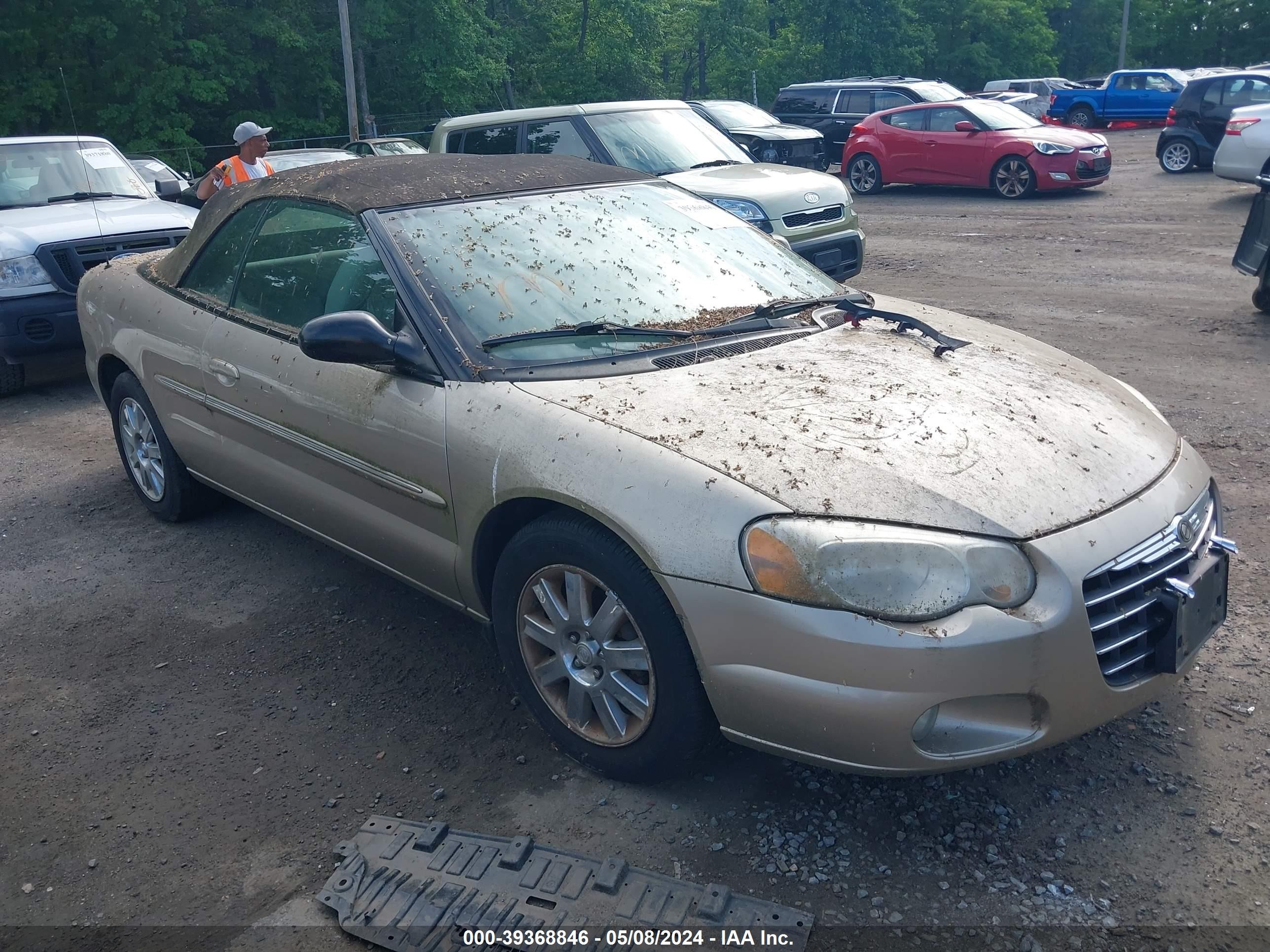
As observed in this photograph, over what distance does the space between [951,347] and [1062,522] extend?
1084mm

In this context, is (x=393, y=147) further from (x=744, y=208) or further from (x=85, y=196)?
(x=744, y=208)

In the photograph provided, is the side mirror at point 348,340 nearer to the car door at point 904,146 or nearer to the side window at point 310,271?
the side window at point 310,271

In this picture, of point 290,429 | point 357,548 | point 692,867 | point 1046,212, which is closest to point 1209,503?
point 692,867

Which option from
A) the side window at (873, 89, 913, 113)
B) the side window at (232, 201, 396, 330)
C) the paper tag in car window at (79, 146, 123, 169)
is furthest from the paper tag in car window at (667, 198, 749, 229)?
the side window at (873, 89, 913, 113)

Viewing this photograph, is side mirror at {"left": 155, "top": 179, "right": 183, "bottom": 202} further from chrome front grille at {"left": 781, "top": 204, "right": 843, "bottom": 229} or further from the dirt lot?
chrome front grille at {"left": 781, "top": 204, "right": 843, "bottom": 229}

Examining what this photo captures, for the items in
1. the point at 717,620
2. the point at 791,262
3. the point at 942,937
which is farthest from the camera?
the point at 791,262

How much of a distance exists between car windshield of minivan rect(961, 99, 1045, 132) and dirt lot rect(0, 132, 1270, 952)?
13.4m

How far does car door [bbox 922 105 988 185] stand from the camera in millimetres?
17375

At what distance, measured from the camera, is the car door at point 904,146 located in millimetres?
18359

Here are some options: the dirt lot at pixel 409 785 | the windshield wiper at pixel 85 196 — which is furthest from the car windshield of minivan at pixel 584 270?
the windshield wiper at pixel 85 196

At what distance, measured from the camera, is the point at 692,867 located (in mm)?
2850

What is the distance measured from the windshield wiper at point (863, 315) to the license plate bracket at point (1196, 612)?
1.08 meters

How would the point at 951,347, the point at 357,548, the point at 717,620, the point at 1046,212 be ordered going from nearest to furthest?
the point at 717,620 → the point at 951,347 → the point at 357,548 → the point at 1046,212

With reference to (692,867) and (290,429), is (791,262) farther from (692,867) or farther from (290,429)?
(692,867)
